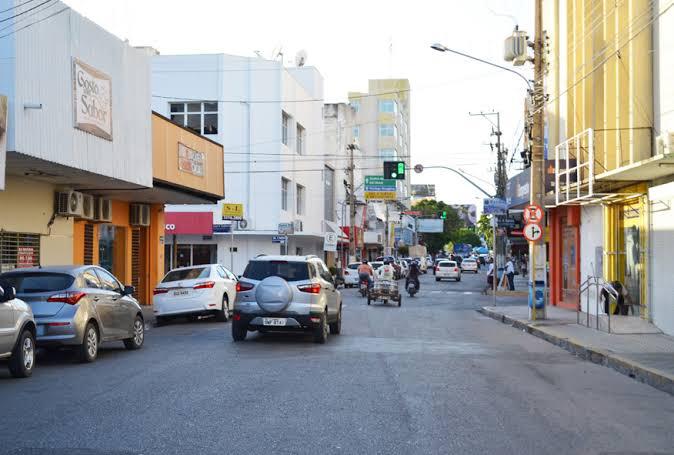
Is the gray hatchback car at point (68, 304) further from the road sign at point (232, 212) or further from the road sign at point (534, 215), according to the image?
the road sign at point (232, 212)

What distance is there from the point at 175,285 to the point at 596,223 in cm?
1207

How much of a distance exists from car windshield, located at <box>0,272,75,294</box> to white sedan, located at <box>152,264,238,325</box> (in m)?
8.16

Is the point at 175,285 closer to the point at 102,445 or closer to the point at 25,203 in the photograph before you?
the point at 25,203

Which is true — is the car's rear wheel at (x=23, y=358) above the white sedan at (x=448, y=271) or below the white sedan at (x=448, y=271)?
above

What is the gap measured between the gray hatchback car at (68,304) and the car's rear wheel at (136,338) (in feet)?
3.54

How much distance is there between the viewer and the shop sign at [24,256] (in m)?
19.5

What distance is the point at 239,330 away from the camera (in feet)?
52.5

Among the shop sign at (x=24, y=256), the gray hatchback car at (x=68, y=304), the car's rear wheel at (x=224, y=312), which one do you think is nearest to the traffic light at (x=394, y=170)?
the car's rear wheel at (x=224, y=312)

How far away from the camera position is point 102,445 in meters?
6.86

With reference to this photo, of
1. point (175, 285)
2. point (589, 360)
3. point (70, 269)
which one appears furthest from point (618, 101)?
point (70, 269)

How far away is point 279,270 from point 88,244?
10.4 metres

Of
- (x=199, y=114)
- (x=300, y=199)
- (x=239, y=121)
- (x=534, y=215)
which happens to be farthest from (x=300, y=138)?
(x=534, y=215)

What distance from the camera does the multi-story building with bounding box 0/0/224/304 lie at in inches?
614

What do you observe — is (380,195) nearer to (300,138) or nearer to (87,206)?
(300,138)
